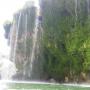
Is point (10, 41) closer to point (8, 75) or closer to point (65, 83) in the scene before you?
point (8, 75)

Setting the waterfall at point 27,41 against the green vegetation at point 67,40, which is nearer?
the green vegetation at point 67,40

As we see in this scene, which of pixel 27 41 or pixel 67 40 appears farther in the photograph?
pixel 27 41

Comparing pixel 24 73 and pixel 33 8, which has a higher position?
pixel 33 8

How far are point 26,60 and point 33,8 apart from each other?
123 inches

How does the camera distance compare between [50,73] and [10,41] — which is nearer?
[50,73]

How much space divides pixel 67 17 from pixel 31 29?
228 cm

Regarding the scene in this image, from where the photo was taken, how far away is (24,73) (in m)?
21.3

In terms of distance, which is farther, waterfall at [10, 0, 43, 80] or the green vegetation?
waterfall at [10, 0, 43, 80]

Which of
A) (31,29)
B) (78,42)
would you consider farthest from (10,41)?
(78,42)

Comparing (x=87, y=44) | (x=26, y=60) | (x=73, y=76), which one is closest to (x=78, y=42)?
(x=87, y=44)

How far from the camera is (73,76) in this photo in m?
20.6

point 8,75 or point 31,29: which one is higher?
point 31,29

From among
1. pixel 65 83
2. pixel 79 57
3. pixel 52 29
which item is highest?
pixel 52 29

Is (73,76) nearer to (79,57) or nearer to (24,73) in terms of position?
(79,57)
